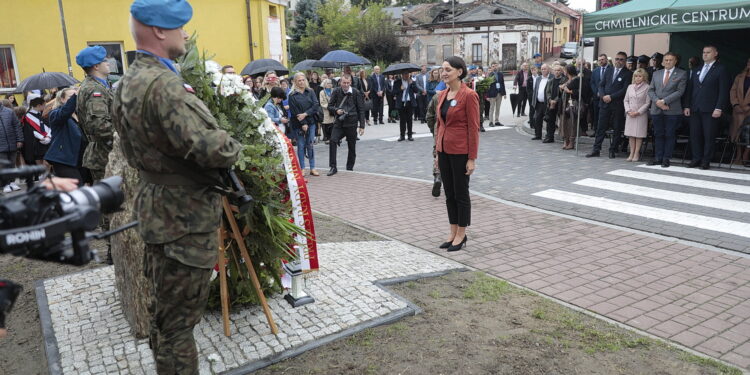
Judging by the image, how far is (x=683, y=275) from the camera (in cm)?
564

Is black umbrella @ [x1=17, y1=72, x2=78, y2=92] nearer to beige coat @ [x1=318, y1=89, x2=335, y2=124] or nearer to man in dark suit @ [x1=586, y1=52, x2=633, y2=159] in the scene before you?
beige coat @ [x1=318, y1=89, x2=335, y2=124]

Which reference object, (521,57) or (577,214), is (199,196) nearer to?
(577,214)

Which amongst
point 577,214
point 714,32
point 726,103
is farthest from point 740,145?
point 577,214

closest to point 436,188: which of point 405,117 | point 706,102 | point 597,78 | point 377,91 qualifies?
point 706,102

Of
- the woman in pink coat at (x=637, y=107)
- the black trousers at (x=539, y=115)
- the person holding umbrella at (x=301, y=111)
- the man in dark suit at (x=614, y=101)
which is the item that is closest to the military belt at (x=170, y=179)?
the person holding umbrella at (x=301, y=111)

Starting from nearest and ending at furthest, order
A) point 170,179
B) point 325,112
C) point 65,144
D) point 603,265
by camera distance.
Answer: point 170,179
point 603,265
point 65,144
point 325,112

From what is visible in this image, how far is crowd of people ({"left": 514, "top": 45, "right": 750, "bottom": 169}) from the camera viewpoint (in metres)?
10.5

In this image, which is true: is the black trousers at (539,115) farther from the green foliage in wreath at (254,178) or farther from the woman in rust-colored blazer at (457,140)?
the green foliage in wreath at (254,178)

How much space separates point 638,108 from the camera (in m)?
11.5

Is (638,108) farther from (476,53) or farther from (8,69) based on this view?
(476,53)

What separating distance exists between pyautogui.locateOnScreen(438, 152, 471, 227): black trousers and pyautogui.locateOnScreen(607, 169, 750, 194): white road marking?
502cm

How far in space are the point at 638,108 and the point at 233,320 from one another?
976 cm

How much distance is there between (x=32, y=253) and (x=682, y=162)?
38.6 feet

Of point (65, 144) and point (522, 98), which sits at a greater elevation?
point (65, 144)
